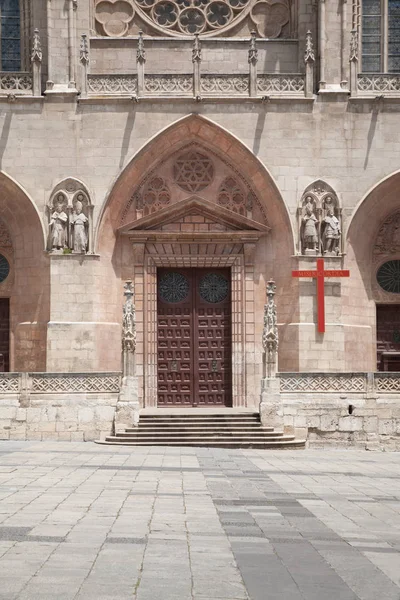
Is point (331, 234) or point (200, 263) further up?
point (331, 234)

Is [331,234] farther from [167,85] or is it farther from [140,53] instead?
[140,53]

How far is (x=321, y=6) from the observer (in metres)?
26.7

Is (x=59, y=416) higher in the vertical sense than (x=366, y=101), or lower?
lower

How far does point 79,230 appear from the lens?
25922mm

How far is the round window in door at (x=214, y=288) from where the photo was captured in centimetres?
2733

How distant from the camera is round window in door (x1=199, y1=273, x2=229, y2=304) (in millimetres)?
27328

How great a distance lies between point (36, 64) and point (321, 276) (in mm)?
8991

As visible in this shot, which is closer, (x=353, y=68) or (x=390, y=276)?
(x=353, y=68)

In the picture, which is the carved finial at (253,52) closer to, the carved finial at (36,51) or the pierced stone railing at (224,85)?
the pierced stone railing at (224,85)

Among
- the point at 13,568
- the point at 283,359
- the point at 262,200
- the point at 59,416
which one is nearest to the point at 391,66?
the point at 262,200

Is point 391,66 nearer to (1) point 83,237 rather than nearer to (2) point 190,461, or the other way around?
(1) point 83,237

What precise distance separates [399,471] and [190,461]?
11.5ft

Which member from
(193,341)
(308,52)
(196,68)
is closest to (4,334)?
(193,341)

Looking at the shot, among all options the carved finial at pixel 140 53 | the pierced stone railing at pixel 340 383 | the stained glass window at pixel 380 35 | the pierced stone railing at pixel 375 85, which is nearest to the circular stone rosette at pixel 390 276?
the pierced stone railing at pixel 375 85
